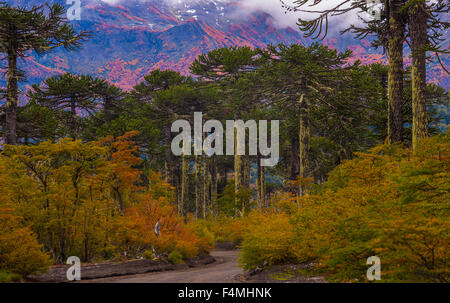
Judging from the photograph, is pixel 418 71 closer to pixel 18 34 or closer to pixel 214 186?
pixel 18 34

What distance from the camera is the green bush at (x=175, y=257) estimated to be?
48.2ft

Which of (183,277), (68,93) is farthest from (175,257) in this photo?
(68,93)

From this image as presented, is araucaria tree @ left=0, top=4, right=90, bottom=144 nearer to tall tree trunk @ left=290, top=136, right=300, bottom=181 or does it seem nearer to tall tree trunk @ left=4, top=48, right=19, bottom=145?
tall tree trunk @ left=4, top=48, right=19, bottom=145

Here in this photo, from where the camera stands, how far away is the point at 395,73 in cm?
1387

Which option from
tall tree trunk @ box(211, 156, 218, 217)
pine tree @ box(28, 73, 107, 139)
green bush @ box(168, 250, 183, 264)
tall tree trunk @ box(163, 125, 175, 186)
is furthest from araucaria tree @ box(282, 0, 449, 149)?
tall tree trunk @ box(211, 156, 218, 217)

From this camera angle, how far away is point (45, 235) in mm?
12328

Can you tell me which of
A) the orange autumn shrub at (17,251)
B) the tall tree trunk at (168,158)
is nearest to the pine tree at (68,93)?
the tall tree trunk at (168,158)

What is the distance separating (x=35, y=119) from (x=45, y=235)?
990 centimetres

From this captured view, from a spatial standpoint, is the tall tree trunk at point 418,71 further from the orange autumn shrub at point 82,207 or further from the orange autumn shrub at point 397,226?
the orange autumn shrub at point 82,207

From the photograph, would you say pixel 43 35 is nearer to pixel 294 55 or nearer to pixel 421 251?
pixel 294 55

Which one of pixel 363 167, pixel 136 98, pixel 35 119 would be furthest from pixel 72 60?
pixel 363 167

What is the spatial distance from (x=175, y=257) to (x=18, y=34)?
43.7ft

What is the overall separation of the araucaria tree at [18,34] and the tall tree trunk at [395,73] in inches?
581
